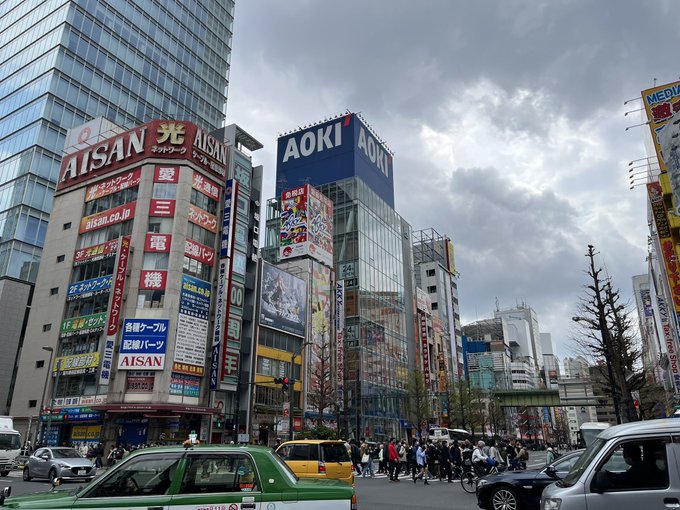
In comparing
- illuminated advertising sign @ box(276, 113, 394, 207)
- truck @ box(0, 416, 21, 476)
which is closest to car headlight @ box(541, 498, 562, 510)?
truck @ box(0, 416, 21, 476)

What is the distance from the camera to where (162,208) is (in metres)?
40.6

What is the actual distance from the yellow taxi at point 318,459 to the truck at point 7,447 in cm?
1496

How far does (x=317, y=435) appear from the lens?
2655 cm

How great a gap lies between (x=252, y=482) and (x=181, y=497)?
854 millimetres

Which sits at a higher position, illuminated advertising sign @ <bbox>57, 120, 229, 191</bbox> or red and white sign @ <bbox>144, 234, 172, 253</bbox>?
illuminated advertising sign @ <bbox>57, 120, 229, 191</bbox>

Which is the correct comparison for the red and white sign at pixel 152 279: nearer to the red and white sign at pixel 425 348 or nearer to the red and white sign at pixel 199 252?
the red and white sign at pixel 199 252

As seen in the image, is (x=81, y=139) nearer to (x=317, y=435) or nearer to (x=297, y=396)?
(x=297, y=396)

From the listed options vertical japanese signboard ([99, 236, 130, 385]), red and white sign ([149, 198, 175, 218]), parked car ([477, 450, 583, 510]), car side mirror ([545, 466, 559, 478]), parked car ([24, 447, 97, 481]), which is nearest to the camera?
car side mirror ([545, 466, 559, 478])

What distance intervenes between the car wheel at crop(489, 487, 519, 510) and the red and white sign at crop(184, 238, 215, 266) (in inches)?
1298

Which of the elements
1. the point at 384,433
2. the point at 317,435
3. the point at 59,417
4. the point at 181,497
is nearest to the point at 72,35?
the point at 59,417

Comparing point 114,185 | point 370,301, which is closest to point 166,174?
point 114,185

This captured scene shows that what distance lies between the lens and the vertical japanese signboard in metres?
34.9

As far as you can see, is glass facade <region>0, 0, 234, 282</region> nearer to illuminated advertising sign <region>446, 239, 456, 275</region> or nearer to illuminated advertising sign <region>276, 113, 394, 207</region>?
illuminated advertising sign <region>276, 113, 394, 207</region>

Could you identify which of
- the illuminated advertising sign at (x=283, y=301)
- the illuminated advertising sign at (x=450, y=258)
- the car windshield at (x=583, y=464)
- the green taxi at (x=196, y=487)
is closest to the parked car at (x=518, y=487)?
the car windshield at (x=583, y=464)
